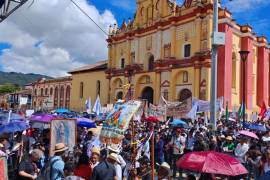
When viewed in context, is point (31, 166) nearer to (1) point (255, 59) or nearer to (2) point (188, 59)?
(2) point (188, 59)

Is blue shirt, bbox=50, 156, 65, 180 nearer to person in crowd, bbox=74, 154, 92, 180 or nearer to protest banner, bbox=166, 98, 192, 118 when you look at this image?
person in crowd, bbox=74, 154, 92, 180

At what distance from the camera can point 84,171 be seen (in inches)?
286

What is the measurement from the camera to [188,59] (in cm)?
3092

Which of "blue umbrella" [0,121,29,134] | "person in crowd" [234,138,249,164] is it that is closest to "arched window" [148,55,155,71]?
"blue umbrella" [0,121,29,134]

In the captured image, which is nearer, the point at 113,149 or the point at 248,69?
the point at 113,149

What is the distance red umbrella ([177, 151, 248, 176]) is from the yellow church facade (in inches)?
Answer: 835

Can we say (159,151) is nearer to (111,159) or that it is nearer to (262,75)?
(111,159)

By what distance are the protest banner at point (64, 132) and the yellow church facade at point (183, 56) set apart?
708 inches

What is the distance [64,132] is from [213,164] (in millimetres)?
5713

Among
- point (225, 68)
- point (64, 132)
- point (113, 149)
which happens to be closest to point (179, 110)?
point (225, 68)

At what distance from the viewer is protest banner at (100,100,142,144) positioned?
780cm

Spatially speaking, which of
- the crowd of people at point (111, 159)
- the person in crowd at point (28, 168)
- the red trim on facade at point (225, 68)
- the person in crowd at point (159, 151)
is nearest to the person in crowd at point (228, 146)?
the crowd of people at point (111, 159)

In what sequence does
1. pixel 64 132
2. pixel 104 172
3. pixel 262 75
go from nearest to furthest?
1. pixel 104 172
2. pixel 64 132
3. pixel 262 75

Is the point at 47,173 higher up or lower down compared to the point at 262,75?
lower down
